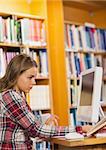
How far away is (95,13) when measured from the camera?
4.43 metres

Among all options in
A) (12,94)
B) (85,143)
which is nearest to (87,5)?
(12,94)

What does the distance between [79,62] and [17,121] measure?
1.97 meters

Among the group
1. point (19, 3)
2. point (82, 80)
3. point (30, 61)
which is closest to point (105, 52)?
point (19, 3)

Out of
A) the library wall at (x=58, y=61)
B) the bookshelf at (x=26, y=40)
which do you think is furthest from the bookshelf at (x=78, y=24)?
the bookshelf at (x=26, y=40)

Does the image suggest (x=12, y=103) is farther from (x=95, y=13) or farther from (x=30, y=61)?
(x=95, y=13)

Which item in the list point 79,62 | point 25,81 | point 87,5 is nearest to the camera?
point 25,81

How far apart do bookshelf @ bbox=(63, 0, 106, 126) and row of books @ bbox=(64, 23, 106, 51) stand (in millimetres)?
17

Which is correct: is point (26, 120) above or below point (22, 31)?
below

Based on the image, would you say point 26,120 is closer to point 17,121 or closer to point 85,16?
point 17,121

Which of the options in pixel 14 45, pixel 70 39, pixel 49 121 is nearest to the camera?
pixel 49 121

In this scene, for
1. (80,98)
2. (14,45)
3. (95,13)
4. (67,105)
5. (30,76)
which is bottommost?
(67,105)

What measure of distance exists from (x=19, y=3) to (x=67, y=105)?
1.26 m

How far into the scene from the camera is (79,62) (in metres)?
3.68

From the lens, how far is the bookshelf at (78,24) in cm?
355
